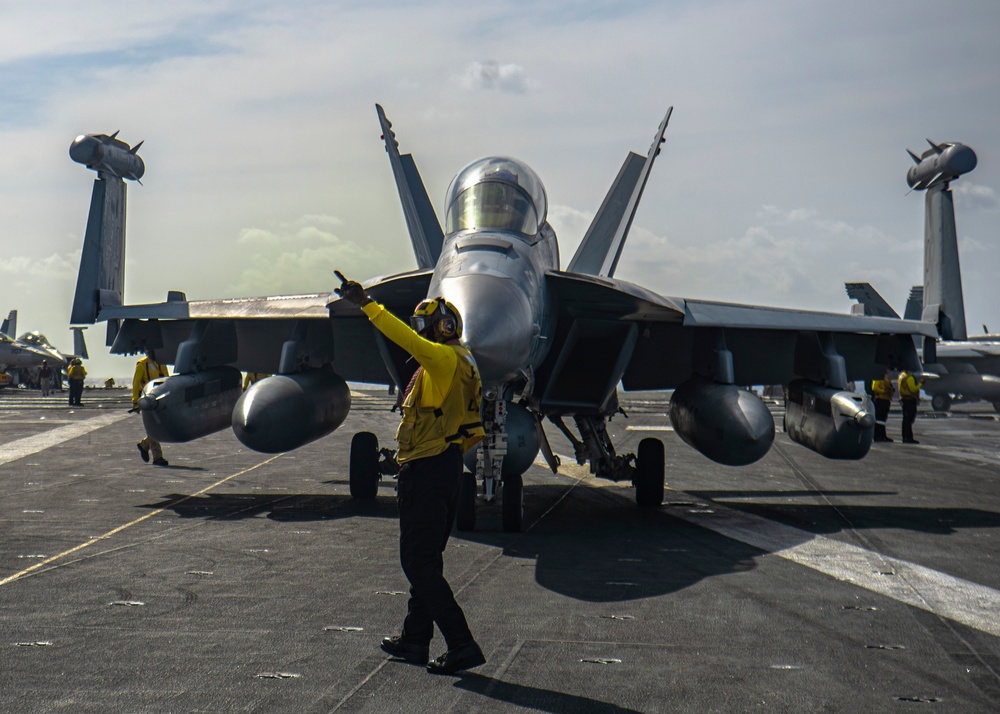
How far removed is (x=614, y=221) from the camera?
14.9 m

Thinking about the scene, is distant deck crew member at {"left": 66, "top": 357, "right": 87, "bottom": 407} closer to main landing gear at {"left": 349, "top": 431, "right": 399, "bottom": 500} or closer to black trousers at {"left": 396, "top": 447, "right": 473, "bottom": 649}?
main landing gear at {"left": 349, "top": 431, "right": 399, "bottom": 500}

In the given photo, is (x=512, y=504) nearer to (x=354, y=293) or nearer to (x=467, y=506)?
(x=467, y=506)

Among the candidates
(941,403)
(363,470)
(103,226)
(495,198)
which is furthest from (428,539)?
(941,403)

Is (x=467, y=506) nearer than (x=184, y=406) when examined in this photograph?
Yes

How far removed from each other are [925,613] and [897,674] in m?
1.66

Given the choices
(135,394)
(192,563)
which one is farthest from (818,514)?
(135,394)

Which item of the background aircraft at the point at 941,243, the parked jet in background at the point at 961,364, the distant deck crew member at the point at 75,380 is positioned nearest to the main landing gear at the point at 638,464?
the background aircraft at the point at 941,243

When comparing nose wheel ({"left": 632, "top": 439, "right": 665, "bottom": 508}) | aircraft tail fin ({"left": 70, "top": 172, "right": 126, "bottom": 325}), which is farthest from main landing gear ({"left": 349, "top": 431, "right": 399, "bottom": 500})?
aircraft tail fin ({"left": 70, "top": 172, "right": 126, "bottom": 325})

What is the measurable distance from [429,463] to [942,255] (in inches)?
557

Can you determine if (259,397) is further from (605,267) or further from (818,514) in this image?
(818,514)

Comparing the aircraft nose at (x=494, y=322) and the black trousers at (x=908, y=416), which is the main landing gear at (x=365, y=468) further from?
the black trousers at (x=908, y=416)

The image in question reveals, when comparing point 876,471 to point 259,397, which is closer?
point 259,397

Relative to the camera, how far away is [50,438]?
2141cm

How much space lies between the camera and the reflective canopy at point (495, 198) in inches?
404
